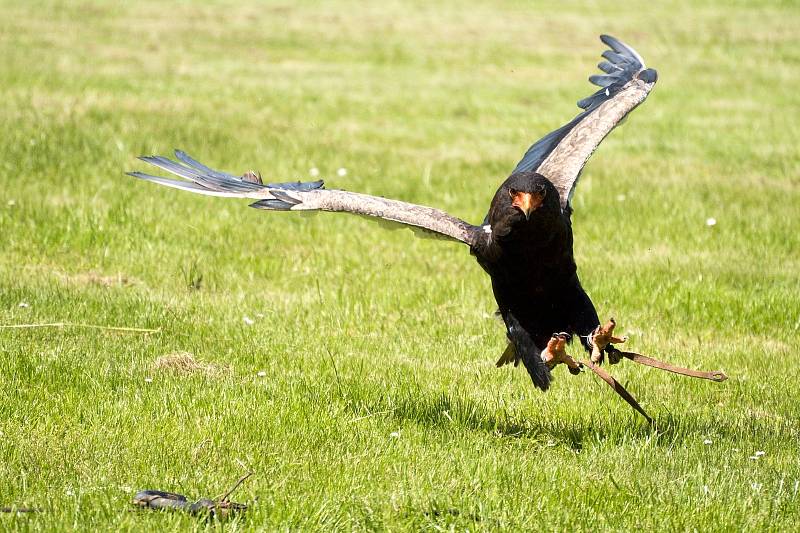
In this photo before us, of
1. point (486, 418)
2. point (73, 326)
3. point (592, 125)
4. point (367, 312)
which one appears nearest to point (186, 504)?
point (486, 418)

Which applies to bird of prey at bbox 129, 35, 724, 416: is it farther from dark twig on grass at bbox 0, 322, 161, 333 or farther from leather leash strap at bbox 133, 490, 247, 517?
leather leash strap at bbox 133, 490, 247, 517

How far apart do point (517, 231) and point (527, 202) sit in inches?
7.8

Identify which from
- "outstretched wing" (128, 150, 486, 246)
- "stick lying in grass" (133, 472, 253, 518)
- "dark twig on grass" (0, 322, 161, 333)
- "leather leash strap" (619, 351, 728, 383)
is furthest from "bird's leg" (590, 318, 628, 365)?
"dark twig on grass" (0, 322, 161, 333)

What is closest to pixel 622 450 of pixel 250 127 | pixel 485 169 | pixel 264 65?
pixel 485 169

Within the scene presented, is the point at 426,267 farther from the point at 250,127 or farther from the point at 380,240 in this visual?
the point at 250,127

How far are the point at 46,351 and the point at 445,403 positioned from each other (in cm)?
209

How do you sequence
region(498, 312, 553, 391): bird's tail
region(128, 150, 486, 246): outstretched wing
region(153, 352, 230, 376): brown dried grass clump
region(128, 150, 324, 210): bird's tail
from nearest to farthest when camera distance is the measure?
region(498, 312, 553, 391): bird's tail
region(128, 150, 486, 246): outstretched wing
region(128, 150, 324, 210): bird's tail
region(153, 352, 230, 376): brown dried grass clump

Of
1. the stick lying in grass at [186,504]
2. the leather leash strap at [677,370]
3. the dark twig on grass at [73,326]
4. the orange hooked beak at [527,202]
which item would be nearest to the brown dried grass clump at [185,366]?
the dark twig on grass at [73,326]

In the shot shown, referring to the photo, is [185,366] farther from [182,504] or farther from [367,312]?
[182,504]

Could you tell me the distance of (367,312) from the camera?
6875 mm

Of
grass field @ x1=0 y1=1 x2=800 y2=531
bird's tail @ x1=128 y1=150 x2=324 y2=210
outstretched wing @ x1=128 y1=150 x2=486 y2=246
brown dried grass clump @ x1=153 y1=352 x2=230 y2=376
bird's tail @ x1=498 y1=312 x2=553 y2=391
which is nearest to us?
grass field @ x1=0 y1=1 x2=800 y2=531

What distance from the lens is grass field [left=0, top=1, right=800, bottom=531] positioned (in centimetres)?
434

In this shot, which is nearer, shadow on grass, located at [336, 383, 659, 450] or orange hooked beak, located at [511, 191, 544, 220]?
orange hooked beak, located at [511, 191, 544, 220]

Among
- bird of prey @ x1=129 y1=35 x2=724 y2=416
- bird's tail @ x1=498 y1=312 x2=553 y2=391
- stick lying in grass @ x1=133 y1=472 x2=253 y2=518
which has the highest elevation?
bird of prey @ x1=129 y1=35 x2=724 y2=416
